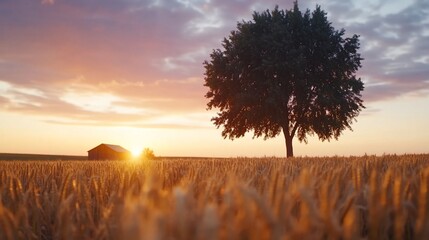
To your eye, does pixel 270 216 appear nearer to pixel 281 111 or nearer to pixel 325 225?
pixel 325 225

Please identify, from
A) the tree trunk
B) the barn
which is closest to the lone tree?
the tree trunk

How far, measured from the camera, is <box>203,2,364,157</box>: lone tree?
27969 millimetres

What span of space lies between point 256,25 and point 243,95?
584cm

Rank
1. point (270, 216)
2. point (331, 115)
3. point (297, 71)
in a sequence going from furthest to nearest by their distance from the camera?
point (331, 115)
point (297, 71)
point (270, 216)

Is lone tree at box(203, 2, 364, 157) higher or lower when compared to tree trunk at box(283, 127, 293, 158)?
higher

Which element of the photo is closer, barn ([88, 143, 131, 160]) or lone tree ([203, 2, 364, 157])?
lone tree ([203, 2, 364, 157])

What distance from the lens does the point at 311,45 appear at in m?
29.4

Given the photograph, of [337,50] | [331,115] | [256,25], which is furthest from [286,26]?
[331,115]

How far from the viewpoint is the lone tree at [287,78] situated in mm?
27969

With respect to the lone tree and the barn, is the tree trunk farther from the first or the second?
the barn

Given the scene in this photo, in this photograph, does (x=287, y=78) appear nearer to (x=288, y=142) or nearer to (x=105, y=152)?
(x=288, y=142)

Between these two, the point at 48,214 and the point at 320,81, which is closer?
the point at 48,214

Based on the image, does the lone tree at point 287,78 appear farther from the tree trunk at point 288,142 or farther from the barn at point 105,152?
the barn at point 105,152

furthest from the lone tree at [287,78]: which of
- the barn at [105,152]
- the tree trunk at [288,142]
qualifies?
the barn at [105,152]
